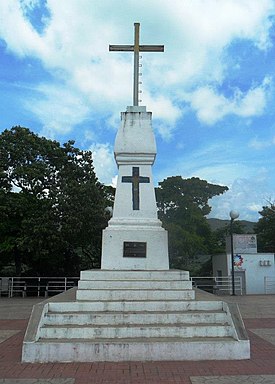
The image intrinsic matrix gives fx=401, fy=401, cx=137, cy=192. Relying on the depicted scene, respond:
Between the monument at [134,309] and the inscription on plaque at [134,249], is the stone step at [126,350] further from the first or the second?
the inscription on plaque at [134,249]

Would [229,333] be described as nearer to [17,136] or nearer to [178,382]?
[178,382]

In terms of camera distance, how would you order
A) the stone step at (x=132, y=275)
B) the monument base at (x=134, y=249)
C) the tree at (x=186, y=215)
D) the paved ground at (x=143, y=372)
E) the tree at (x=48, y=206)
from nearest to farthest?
the paved ground at (x=143, y=372)
the stone step at (x=132, y=275)
the monument base at (x=134, y=249)
the tree at (x=48, y=206)
the tree at (x=186, y=215)

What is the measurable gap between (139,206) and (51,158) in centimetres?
1222

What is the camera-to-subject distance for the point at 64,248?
19.0m

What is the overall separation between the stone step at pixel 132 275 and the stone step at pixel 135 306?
87cm

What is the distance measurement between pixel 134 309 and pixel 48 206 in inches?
487

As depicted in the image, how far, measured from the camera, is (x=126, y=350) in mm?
5988

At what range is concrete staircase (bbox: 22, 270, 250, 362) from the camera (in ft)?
19.6

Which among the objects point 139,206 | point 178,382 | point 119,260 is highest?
point 139,206

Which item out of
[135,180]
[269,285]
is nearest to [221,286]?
[269,285]

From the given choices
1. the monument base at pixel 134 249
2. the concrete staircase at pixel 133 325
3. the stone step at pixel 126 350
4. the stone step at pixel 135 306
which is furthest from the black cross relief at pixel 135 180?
the stone step at pixel 126 350

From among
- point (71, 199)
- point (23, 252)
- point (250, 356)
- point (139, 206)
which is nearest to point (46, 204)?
point (71, 199)

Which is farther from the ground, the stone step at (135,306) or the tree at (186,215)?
the tree at (186,215)

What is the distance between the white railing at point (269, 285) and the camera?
20.5 metres
